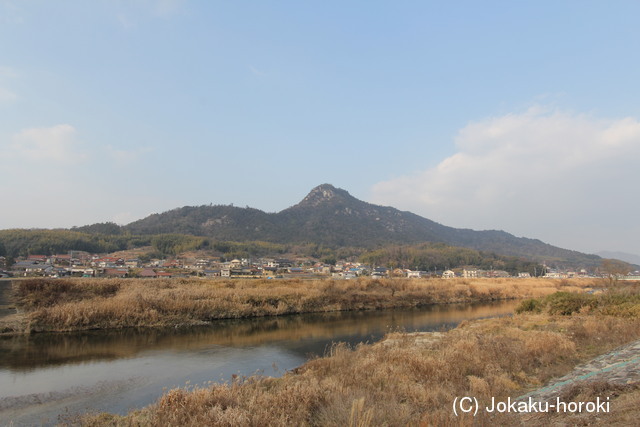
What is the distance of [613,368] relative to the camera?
8258mm

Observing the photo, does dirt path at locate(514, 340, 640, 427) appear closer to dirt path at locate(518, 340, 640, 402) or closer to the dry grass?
dirt path at locate(518, 340, 640, 402)

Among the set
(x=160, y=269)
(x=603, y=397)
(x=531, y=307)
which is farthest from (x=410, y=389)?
(x=160, y=269)

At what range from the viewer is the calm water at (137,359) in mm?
11578

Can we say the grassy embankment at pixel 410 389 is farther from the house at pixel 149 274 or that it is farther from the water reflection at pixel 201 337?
the house at pixel 149 274

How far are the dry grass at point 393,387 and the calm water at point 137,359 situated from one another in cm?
279

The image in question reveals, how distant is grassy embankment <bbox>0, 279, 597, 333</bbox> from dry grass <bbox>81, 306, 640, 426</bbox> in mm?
16951

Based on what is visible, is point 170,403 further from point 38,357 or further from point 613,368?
point 38,357

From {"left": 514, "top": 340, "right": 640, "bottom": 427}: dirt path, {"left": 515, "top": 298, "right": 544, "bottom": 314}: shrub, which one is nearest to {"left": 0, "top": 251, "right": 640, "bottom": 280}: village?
{"left": 515, "top": 298, "right": 544, "bottom": 314}: shrub

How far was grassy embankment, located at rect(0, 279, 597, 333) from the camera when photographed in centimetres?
2361

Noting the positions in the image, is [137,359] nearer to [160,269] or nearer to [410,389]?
[410,389]

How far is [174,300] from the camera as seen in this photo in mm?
28016

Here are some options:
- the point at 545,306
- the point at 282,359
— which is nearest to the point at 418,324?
the point at 545,306

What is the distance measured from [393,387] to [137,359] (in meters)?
13.3

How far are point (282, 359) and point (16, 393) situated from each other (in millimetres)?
9842
